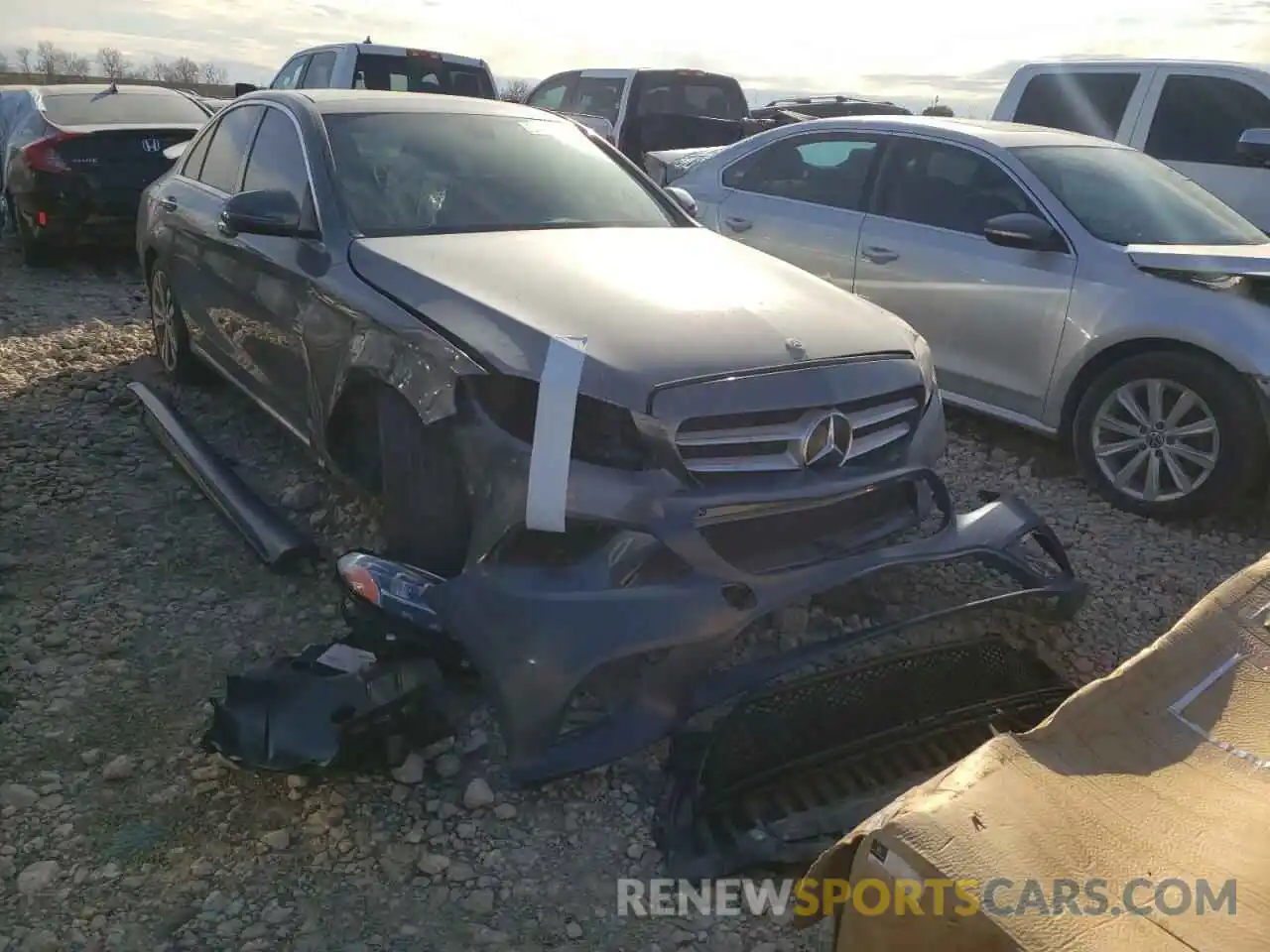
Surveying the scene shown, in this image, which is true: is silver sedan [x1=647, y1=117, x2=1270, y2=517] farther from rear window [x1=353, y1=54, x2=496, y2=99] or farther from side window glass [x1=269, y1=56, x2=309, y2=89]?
side window glass [x1=269, y1=56, x2=309, y2=89]

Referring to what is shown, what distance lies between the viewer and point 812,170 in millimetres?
5945

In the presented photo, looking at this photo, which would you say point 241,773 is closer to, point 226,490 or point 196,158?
point 226,490

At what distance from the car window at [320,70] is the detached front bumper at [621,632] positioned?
26.6 feet

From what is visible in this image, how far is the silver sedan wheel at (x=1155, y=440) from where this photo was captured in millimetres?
4434

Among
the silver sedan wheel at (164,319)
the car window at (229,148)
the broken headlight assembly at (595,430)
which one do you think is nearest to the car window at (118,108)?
the silver sedan wheel at (164,319)

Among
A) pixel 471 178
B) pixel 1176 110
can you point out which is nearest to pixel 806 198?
pixel 471 178

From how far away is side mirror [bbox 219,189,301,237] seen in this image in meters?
3.66

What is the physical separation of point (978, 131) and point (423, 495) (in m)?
3.81

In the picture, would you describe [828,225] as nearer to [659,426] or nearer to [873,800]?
[659,426]

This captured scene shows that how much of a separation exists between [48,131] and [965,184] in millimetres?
6852

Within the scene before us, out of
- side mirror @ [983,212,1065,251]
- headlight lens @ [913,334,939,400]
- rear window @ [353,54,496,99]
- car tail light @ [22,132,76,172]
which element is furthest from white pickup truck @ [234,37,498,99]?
headlight lens @ [913,334,939,400]

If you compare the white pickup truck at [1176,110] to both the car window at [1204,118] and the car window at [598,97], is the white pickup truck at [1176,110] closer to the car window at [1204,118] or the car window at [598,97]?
the car window at [1204,118]

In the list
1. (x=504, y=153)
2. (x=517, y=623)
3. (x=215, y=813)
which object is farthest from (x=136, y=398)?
(x=517, y=623)

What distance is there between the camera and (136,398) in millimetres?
5344
